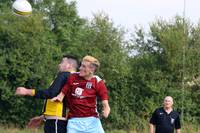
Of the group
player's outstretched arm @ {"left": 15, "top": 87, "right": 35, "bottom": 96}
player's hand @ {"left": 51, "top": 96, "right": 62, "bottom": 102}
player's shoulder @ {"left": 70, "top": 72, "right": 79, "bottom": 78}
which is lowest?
player's hand @ {"left": 51, "top": 96, "right": 62, "bottom": 102}

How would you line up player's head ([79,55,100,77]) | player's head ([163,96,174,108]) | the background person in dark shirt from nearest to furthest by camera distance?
player's head ([79,55,100,77]) → player's head ([163,96,174,108]) → the background person in dark shirt

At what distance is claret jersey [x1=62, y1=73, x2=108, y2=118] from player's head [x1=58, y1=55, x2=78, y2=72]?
24cm

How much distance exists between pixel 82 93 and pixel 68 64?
1.67ft

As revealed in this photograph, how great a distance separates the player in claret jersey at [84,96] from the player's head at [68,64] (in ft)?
0.77

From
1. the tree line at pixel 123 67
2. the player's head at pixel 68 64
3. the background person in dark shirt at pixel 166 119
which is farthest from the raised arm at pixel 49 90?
the tree line at pixel 123 67

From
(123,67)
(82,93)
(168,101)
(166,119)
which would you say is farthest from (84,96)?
(123,67)

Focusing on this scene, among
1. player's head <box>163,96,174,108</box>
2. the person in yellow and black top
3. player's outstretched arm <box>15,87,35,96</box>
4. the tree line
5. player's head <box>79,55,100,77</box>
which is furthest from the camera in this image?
the tree line

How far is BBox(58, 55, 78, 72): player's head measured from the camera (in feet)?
25.6

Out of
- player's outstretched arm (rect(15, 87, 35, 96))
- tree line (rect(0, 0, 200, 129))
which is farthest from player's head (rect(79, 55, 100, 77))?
tree line (rect(0, 0, 200, 129))

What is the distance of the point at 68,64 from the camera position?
25.7 ft

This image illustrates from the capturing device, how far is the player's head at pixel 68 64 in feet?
25.6

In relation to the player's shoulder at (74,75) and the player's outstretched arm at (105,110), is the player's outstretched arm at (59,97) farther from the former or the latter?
the player's outstretched arm at (105,110)

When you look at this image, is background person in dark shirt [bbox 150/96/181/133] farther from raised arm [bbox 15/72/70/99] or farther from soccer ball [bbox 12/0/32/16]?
soccer ball [bbox 12/0/32/16]

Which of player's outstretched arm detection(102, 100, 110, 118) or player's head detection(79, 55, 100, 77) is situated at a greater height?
player's head detection(79, 55, 100, 77)
